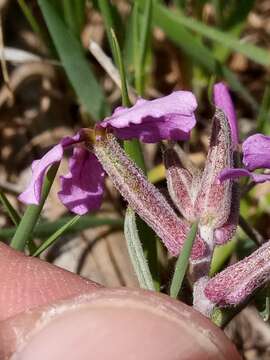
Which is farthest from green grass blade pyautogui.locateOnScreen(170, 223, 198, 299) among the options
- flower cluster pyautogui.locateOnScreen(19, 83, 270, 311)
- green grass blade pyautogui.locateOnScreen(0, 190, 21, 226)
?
green grass blade pyautogui.locateOnScreen(0, 190, 21, 226)

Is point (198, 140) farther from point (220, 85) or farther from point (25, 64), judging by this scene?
point (220, 85)

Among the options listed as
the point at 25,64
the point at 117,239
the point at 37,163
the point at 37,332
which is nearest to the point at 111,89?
the point at 25,64

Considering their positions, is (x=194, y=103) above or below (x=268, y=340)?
above

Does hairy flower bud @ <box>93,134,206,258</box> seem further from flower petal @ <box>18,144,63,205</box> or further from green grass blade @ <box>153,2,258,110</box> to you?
green grass blade @ <box>153,2,258,110</box>

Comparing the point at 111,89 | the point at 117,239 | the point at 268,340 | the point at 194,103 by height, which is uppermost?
the point at 194,103

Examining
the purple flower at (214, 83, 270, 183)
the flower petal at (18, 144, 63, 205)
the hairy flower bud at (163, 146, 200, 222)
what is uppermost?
the flower petal at (18, 144, 63, 205)

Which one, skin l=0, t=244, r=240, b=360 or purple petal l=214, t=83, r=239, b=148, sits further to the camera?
purple petal l=214, t=83, r=239, b=148

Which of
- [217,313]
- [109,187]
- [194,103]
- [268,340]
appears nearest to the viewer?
[194,103]

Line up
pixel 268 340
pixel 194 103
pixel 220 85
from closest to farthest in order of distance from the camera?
pixel 194 103 → pixel 220 85 → pixel 268 340
